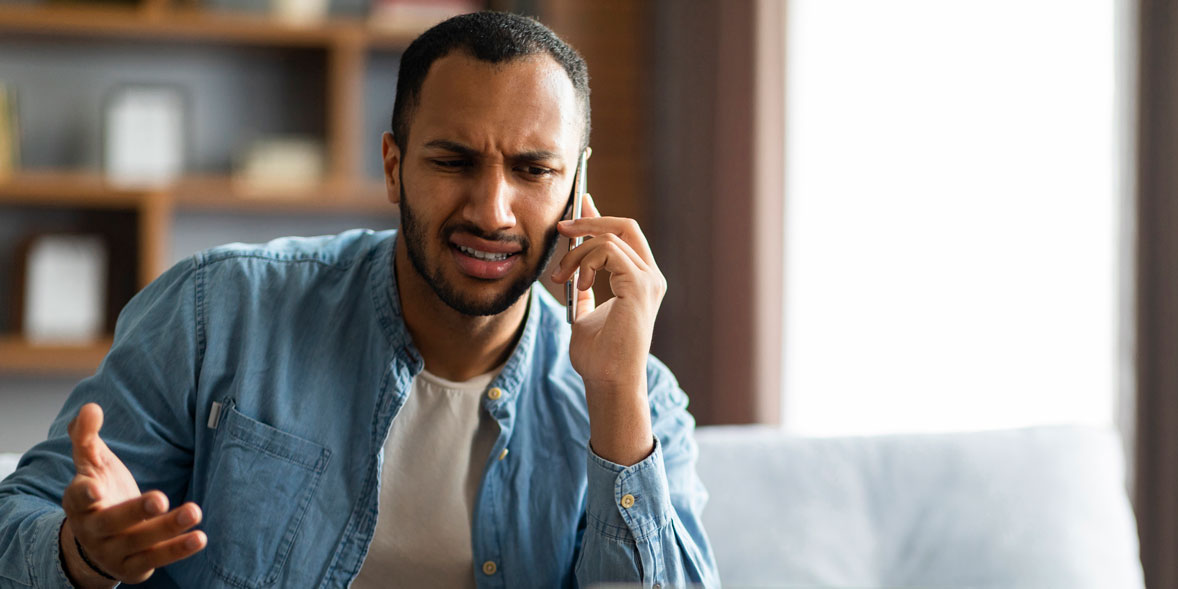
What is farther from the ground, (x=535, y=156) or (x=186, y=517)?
(x=535, y=156)

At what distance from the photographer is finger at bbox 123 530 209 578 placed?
1.06 meters

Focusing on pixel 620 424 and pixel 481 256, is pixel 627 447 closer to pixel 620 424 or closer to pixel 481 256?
pixel 620 424

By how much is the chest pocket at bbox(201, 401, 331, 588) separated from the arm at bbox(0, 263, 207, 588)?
6 cm

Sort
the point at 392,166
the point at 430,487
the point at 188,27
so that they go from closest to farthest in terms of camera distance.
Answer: the point at 430,487
the point at 392,166
the point at 188,27

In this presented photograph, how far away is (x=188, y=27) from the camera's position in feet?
11.2

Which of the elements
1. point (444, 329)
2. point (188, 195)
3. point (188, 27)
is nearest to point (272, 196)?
point (188, 195)

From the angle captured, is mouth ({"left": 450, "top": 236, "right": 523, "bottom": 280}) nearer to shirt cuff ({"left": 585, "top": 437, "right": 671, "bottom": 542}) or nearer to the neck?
the neck

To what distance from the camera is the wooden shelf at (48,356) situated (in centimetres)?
328

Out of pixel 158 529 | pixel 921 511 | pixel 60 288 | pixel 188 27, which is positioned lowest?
pixel 921 511

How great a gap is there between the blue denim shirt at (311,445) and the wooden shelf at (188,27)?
2.08 m

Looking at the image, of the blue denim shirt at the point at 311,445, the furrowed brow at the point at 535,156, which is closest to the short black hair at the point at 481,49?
the furrowed brow at the point at 535,156

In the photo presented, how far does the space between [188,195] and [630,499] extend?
8.04 feet

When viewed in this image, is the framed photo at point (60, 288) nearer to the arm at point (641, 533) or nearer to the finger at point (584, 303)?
the finger at point (584, 303)

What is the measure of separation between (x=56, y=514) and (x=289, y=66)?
2592mm
